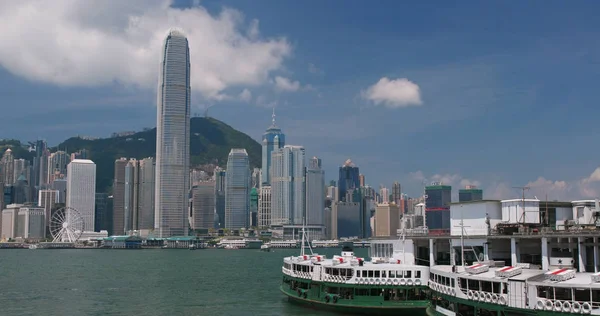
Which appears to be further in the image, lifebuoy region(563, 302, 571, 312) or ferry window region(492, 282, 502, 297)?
ferry window region(492, 282, 502, 297)

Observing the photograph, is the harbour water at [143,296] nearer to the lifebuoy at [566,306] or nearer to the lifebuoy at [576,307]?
the lifebuoy at [566,306]

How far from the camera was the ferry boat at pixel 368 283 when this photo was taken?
50.3 metres

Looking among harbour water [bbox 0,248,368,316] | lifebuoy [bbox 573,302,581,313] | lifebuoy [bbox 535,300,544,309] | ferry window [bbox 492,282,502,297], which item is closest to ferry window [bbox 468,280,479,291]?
ferry window [bbox 492,282,502,297]

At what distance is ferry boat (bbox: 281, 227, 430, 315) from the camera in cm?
5031

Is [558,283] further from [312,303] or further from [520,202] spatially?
[312,303]

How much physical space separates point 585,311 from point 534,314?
2841 millimetres

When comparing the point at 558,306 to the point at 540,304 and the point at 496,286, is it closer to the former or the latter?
the point at 540,304

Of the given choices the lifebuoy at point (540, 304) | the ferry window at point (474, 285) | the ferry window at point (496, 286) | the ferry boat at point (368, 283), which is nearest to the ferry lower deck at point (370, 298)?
the ferry boat at point (368, 283)

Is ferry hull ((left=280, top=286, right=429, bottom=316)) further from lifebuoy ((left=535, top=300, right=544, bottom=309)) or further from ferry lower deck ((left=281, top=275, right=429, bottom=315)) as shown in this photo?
lifebuoy ((left=535, top=300, right=544, bottom=309))

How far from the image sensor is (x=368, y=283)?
51531 mm

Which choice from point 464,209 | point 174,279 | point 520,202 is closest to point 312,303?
point 464,209

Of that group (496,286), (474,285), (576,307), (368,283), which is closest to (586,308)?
(576,307)

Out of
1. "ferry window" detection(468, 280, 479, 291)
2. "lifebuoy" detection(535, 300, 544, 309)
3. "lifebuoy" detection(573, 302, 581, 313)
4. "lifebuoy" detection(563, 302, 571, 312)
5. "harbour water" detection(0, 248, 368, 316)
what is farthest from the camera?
"harbour water" detection(0, 248, 368, 316)

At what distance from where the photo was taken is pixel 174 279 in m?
107
